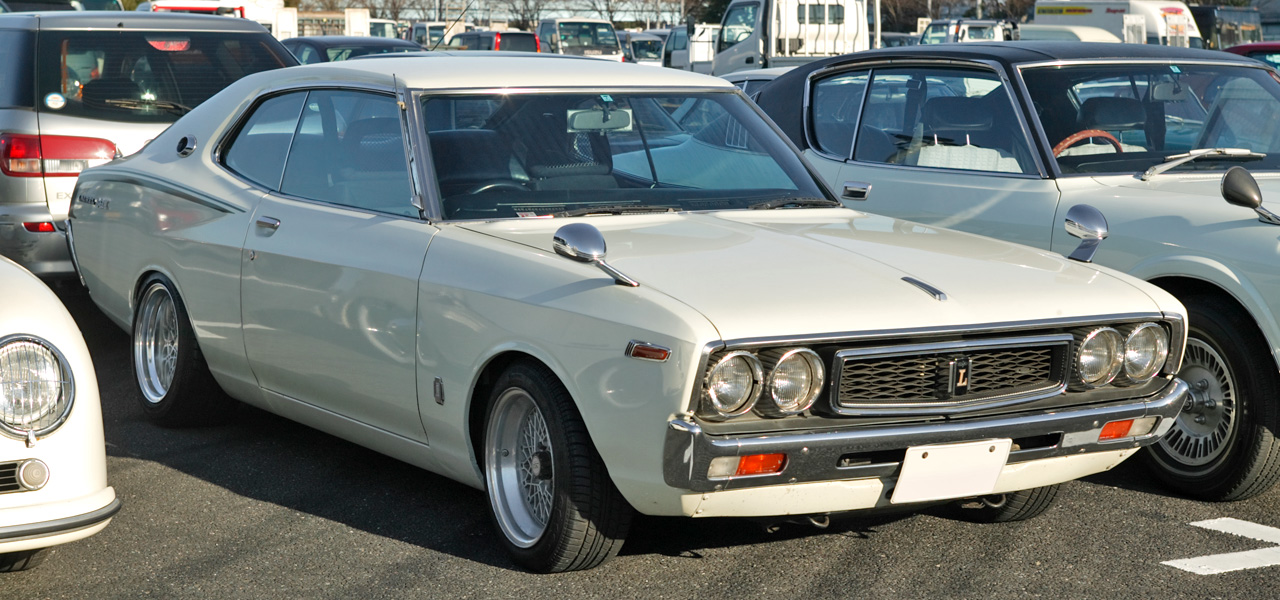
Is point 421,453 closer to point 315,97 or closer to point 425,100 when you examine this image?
point 425,100

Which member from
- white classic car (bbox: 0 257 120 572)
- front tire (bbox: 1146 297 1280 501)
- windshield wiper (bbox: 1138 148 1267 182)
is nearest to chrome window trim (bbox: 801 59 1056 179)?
windshield wiper (bbox: 1138 148 1267 182)

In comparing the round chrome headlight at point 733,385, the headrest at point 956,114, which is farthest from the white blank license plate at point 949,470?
the headrest at point 956,114

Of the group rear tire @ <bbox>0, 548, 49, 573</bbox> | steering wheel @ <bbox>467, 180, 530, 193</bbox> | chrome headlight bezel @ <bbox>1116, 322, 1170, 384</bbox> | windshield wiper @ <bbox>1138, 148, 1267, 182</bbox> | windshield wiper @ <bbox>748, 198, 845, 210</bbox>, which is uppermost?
steering wheel @ <bbox>467, 180, 530, 193</bbox>

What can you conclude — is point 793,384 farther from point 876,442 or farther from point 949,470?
point 949,470

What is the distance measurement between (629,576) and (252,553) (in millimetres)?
1156

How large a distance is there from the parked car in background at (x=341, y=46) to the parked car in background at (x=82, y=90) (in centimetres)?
992

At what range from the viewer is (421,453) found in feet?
14.7

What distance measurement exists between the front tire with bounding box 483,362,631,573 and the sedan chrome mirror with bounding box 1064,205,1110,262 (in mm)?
1790

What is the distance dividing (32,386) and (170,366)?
2119mm

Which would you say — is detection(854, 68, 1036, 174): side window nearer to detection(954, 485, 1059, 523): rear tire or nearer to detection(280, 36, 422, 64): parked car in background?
detection(954, 485, 1059, 523): rear tire

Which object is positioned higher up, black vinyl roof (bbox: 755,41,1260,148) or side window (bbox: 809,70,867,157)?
black vinyl roof (bbox: 755,41,1260,148)

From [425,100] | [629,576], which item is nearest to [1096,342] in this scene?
[629,576]

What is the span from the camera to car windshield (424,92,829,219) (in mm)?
4613

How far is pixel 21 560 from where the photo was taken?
3943 millimetres
